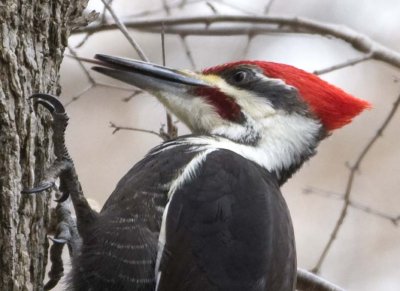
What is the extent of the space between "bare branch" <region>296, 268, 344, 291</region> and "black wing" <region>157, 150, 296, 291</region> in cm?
45

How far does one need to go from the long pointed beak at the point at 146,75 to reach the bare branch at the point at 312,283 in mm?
834

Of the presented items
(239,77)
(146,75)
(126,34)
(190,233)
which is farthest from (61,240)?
(239,77)

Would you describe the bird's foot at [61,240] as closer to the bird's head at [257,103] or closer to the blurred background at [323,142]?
the bird's head at [257,103]

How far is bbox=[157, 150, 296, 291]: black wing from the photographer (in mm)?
2852

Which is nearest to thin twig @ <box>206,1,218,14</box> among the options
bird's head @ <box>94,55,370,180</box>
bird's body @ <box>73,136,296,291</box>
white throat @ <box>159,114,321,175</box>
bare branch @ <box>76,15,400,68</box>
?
bare branch @ <box>76,15,400,68</box>

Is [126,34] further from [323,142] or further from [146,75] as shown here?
[323,142]

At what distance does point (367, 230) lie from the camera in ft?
22.4

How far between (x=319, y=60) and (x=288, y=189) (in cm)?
107

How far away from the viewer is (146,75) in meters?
3.33

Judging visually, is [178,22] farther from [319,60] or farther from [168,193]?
[319,60]

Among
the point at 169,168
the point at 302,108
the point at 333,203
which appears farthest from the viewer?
the point at 333,203

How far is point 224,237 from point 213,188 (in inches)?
7.1

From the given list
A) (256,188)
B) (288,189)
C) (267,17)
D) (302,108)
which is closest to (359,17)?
(288,189)

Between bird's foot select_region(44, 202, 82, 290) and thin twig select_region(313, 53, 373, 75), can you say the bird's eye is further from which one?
bird's foot select_region(44, 202, 82, 290)
